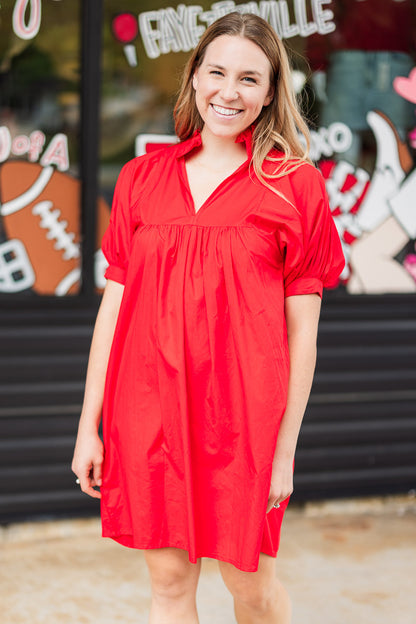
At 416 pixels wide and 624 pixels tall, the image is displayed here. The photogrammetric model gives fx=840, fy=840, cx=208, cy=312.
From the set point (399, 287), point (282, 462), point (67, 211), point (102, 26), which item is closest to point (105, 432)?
point (282, 462)

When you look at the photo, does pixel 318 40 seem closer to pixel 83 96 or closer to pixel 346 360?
pixel 83 96

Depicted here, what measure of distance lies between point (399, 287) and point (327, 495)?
111 centimetres

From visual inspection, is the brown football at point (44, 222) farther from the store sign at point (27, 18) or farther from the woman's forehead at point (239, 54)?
the woman's forehead at point (239, 54)

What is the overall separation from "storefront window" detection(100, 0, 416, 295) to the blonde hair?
5.26ft

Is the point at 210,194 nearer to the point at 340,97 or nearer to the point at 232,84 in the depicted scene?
the point at 232,84

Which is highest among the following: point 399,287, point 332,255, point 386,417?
point 332,255

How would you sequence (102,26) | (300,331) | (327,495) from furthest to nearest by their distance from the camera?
(327,495) → (102,26) → (300,331)

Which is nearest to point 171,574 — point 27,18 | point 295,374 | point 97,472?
point 97,472

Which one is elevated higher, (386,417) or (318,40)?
(318,40)

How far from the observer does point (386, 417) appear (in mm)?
4289

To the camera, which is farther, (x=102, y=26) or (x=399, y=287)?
(x=399, y=287)

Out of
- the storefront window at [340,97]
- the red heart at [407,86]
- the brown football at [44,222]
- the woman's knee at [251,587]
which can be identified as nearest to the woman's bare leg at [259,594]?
the woman's knee at [251,587]

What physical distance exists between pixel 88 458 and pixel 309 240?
82 cm

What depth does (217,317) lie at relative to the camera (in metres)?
2.03
